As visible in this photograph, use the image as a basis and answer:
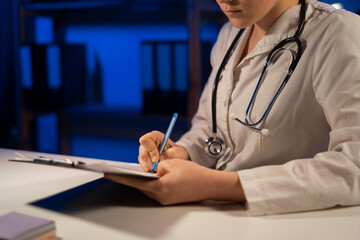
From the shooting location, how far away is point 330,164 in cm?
84

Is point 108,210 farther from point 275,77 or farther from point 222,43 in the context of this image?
point 222,43

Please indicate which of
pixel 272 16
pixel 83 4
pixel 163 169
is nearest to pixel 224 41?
pixel 272 16

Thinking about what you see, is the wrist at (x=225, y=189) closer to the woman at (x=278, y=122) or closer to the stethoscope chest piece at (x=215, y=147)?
the woman at (x=278, y=122)

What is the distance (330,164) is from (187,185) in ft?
0.96

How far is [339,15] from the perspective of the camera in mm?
999

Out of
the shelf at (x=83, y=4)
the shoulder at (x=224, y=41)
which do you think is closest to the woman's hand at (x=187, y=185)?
the shoulder at (x=224, y=41)

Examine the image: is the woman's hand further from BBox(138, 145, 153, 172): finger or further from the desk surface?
BBox(138, 145, 153, 172): finger

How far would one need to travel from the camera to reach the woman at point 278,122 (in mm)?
834

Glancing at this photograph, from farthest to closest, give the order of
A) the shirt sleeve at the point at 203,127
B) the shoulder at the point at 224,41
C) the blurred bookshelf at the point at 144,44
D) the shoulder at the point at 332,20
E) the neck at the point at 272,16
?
the blurred bookshelf at the point at 144,44, the shoulder at the point at 224,41, the shirt sleeve at the point at 203,127, the neck at the point at 272,16, the shoulder at the point at 332,20

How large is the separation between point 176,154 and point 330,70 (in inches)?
17.9

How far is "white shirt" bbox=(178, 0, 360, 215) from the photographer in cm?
83

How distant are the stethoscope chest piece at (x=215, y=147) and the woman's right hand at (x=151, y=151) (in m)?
0.07

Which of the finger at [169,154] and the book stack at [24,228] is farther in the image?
the finger at [169,154]

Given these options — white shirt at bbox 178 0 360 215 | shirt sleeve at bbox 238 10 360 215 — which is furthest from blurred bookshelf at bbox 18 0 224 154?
shirt sleeve at bbox 238 10 360 215
